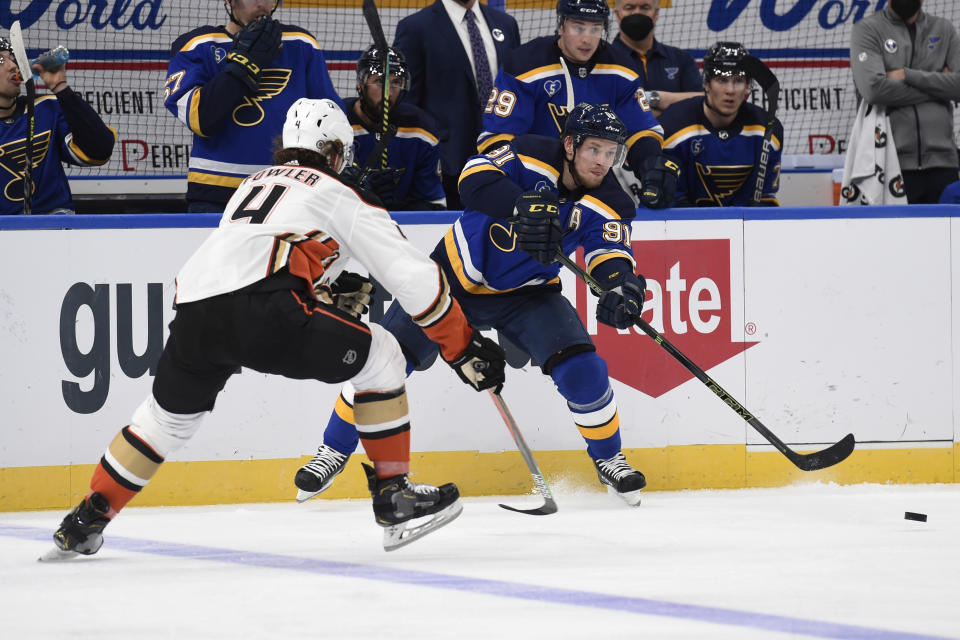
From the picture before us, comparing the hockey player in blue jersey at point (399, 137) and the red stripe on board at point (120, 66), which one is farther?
the red stripe on board at point (120, 66)

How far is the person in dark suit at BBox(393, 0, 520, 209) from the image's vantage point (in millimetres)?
4543

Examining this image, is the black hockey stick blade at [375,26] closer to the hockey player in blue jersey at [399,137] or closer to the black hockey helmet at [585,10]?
the hockey player in blue jersey at [399,137]

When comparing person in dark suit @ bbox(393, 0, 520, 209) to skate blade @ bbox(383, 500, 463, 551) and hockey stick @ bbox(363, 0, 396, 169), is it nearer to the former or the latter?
hockey stick @ bbox(363, 0, 396, 169)

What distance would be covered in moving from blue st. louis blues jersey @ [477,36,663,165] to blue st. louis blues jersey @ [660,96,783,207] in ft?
0.84

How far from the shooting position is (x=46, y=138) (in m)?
4.21

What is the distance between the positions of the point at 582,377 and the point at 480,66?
4.97ft

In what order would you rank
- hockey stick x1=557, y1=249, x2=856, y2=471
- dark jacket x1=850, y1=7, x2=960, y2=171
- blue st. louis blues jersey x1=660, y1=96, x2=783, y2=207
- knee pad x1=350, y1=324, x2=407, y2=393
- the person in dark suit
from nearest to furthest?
1. knee pad x1=350, y1=324, x2=407, y2=393
2. hockey stick x1=557, y1=249, x2=856, y2=471
3. blue st. louis blues jersey x1=660, y1=96, x2=783, y2=207
4. the person in dark suit
5. dark jacket x1=850, y1=7, x2=960, y2=171

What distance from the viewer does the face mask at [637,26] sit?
4.61 metres

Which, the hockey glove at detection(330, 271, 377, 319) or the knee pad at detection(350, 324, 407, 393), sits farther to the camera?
the hockey glove at detection(330, 271, 377, 319)

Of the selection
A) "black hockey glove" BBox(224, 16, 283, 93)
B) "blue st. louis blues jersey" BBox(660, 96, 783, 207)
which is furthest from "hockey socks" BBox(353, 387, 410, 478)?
"blue st. louis blues jersey" BBox(660, 96, 783, 207)

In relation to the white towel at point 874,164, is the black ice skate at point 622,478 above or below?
below

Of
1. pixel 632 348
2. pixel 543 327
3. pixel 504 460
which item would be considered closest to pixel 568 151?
pixel 543 327

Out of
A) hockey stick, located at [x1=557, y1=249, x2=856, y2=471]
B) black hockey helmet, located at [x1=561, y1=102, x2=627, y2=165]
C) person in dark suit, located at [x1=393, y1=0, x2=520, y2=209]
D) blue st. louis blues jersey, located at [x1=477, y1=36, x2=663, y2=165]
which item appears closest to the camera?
black hockey helmet, located at [x1=561, y1=102, x2=627, y2=165]

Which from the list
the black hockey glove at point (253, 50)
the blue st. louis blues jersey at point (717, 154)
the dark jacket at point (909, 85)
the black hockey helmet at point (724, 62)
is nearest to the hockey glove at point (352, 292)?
the black hockey glove at point (253, 50)
